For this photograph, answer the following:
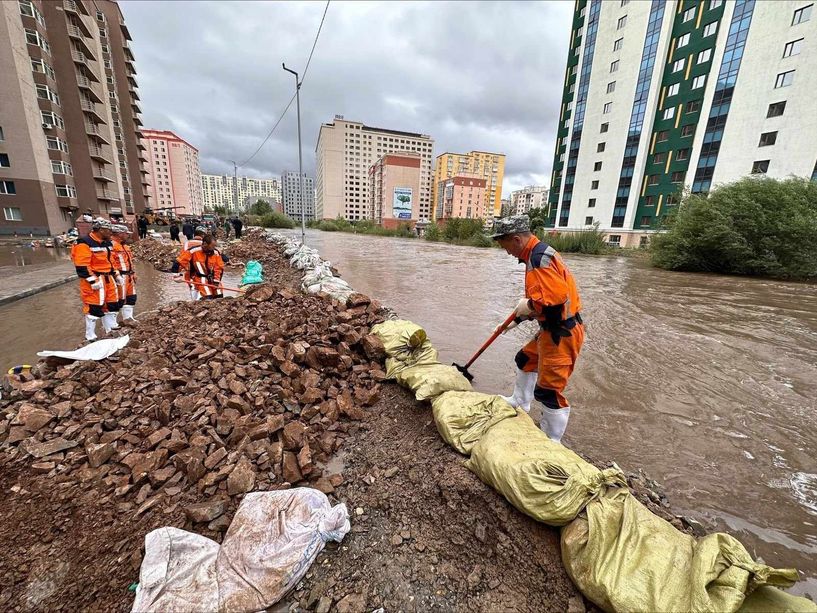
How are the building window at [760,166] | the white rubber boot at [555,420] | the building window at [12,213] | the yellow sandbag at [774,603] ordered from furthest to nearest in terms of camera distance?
the building window at [760,166] → the building window at [12,213] → the white rubber boot at [555,420] → the yellow sandbag at [774,603]

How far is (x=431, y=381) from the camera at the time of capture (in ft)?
8.96

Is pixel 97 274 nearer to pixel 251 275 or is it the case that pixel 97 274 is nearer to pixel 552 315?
pixel 251 275

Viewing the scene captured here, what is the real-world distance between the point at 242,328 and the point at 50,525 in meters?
2.27

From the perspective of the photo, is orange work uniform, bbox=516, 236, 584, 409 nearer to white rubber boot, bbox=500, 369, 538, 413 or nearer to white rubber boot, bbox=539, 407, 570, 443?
white rubber boot, bbox=539, 407, 570, 443

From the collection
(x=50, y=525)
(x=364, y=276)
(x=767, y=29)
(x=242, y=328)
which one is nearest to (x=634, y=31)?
(x=767, y=29)

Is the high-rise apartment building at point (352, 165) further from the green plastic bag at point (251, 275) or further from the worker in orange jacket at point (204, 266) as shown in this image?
the worker in orange jacket at point (204, 266)

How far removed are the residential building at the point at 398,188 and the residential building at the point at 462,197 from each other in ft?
21.3

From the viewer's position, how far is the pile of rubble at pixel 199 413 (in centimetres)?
199

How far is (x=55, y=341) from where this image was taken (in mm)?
4559

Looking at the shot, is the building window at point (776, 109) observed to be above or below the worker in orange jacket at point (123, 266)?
above

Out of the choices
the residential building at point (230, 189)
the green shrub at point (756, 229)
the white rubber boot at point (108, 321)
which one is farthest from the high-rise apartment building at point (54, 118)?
the residential building at point (230, 189)

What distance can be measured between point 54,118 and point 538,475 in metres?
33.1

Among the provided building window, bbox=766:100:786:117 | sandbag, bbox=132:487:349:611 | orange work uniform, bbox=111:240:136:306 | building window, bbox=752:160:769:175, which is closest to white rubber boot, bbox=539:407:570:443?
sandbag, bbox=132:487:349:611

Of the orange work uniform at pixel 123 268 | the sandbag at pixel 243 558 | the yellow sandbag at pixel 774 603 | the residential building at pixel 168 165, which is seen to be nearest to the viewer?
the yellow sandbag at pixel 774 603
